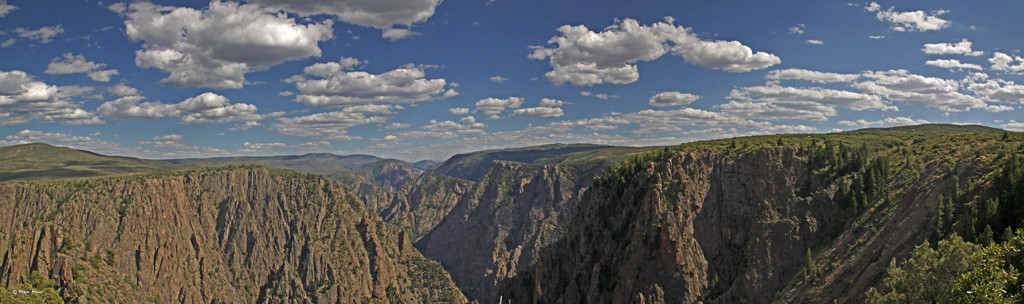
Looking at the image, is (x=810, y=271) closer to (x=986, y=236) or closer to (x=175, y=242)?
(x=986, y=236)

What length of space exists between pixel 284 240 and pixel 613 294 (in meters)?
146

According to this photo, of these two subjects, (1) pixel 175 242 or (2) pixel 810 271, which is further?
(1) pixel 175 242

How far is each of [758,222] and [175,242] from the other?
526 ft

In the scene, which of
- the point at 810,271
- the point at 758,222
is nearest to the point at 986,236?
the point at 810,271

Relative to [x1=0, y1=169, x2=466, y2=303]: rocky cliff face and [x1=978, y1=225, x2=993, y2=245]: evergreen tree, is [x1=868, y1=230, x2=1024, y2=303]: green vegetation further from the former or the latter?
[x1=0, y1=169, x2=466, y2=303]: rocky cliff face

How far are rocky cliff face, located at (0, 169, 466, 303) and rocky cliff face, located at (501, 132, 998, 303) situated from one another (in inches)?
4465

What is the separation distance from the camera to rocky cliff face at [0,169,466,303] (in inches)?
4656

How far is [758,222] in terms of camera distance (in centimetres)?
7356

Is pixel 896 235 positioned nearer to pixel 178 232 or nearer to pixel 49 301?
pixel 49 301

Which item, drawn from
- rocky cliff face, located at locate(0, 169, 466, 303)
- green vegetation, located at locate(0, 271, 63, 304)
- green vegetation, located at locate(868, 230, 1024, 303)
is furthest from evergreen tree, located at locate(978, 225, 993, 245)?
rocky cliff face, located at locate(0, 169, 466, 303)

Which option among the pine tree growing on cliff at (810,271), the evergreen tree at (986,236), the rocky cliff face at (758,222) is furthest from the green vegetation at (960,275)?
the pine tree growing on cliff at (810,271)

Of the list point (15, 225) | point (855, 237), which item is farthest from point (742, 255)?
point (15, 225)

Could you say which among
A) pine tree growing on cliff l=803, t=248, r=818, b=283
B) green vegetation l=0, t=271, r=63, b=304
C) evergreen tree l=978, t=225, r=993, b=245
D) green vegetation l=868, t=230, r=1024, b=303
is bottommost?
green vegetation l=0, t=271, r=63, b=304

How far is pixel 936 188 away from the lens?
158 ft
